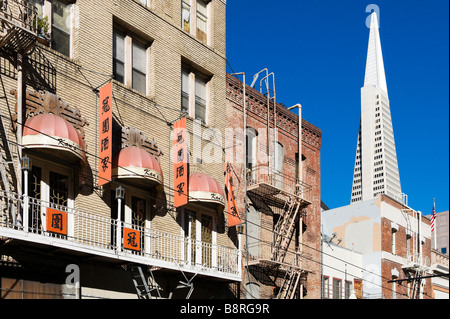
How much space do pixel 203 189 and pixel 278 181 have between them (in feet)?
22.0

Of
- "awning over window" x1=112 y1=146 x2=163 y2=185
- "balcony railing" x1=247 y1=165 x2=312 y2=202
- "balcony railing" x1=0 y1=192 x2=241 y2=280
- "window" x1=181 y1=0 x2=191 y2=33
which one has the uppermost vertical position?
"window" x1=181 y1=0 x2=191 y2=33

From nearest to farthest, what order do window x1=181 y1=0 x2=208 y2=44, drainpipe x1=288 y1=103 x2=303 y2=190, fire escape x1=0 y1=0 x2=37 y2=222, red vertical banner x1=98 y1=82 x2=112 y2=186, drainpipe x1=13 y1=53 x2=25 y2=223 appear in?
fire escape x1=0 y1=0 x2=37 y2=222 < drainpipe x1=13 y1=53 x2=25 y2=223 < red vertical banner x1=98 y1=82 x2=112 y2=186 < window x1=181 y1=0 x2=208 y2=44 < drainpipe x1=288 y1=103 x2=303 y2=190

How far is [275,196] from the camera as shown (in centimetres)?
2972

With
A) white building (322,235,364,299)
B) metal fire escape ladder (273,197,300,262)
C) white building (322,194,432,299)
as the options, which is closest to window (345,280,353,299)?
white building (322,235,364,299)

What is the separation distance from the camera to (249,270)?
27359mm

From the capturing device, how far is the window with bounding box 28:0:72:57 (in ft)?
68.6

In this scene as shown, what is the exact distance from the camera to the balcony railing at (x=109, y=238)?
17953 millimetres

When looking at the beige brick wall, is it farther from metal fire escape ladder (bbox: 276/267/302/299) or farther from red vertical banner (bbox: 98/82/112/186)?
metal fire escape ladder (bbox: 276/267/302/299)

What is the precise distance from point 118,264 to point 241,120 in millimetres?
10156

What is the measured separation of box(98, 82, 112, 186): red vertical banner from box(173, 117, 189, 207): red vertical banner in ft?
11.6

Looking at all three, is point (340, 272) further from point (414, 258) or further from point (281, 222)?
point (414, 258)

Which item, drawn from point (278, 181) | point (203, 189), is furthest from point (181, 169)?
point (278, 181)

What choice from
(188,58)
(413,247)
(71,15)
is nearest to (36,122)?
(71,15)
